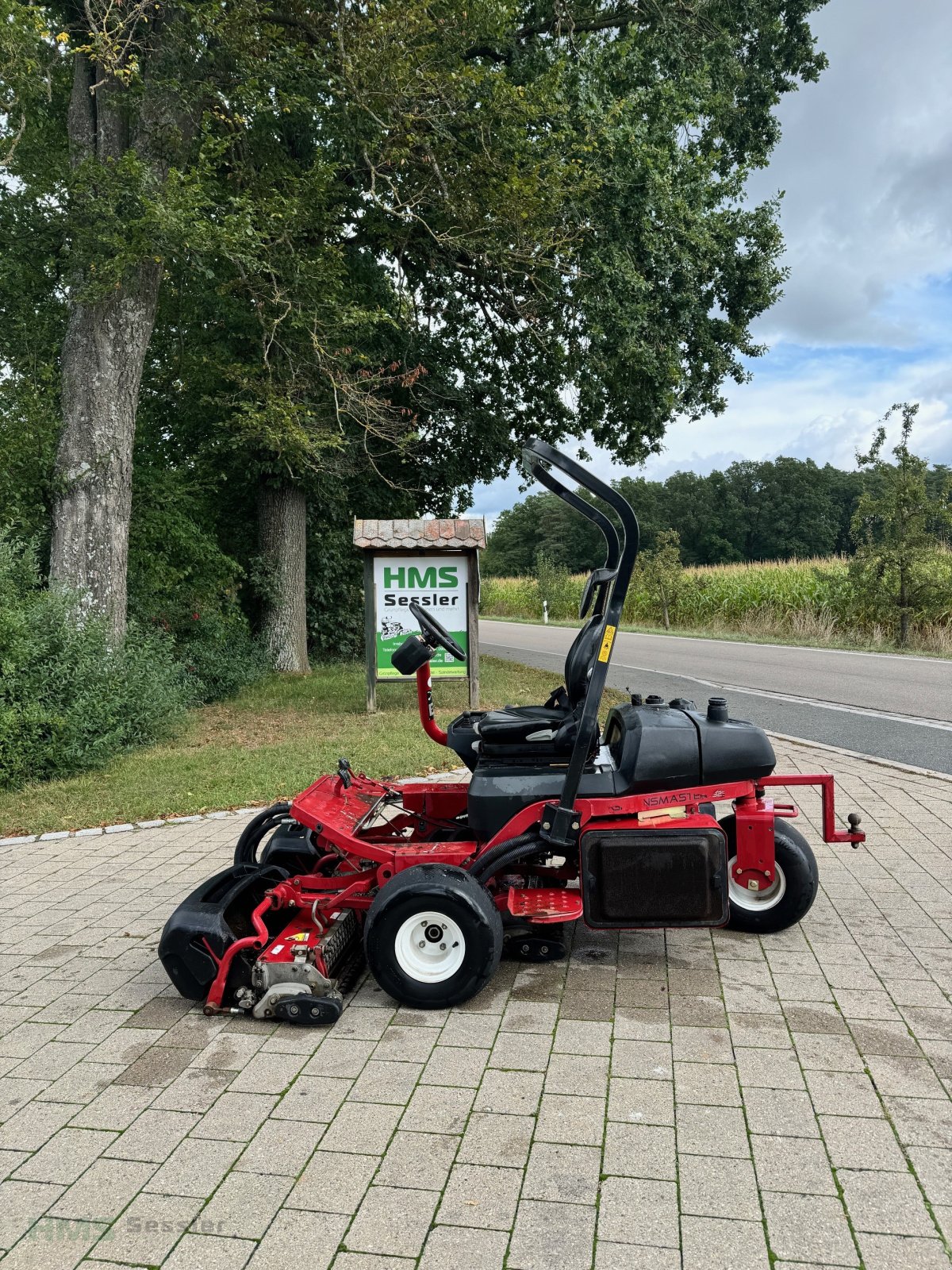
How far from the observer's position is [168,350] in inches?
566

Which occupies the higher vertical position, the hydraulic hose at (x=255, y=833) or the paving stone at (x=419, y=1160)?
the hydraulic hose at (x=255, y=833)

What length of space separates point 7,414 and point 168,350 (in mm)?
4416

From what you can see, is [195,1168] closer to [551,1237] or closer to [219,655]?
[551,1237]

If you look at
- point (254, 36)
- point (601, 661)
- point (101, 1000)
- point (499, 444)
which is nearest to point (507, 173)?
point (254, 36)

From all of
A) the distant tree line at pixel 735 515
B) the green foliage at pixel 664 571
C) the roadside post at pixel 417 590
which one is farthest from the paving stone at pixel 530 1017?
the distant tree line at pixel 735 515

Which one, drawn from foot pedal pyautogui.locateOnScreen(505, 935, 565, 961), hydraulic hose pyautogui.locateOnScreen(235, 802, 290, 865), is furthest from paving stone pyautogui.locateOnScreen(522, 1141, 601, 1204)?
hydraulic hose pyautogui.locateOnScreen(235, 802, 290, 865)

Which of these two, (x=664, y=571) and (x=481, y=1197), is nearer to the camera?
(x=481, y=1197)

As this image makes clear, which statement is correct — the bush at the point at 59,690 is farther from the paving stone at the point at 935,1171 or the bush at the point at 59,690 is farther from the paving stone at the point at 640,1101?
the paving stone at the point at 935,1171

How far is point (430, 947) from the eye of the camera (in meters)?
3.81

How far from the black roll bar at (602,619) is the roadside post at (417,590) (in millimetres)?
7434

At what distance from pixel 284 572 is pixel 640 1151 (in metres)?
12.9

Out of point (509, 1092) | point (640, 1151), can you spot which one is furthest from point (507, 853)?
point (640, 1151)

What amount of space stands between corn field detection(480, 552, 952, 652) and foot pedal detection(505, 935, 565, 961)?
16.7 meters

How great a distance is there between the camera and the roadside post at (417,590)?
1135 cm
